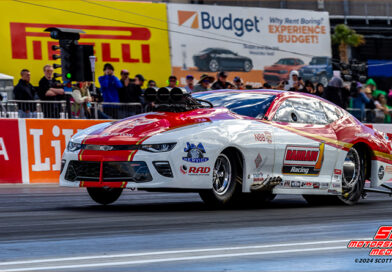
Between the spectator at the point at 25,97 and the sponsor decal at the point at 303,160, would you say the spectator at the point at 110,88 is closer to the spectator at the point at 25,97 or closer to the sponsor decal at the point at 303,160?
the spectator at the point at 25,97

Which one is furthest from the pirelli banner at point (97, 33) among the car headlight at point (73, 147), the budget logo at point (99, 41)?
the car headlight at point (73, 147)

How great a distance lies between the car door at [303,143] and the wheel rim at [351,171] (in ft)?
1.12

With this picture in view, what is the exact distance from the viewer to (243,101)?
1169 centimetres

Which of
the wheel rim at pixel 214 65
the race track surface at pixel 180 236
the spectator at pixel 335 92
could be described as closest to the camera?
the race track surface at pixel 180 236

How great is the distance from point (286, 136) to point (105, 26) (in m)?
15.0

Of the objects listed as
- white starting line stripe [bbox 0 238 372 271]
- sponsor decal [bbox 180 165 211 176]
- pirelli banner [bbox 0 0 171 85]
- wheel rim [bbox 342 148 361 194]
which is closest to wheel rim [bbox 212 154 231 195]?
sponsor decal [bbox 180 165 211 176]

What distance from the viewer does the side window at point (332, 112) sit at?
12469mm

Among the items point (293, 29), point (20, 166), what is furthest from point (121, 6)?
point (20, 166)

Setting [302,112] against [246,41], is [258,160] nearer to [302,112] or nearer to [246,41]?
[302,112]

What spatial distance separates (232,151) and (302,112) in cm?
157

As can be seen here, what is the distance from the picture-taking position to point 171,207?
11.3m

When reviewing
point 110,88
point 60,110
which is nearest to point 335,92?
point 110,88

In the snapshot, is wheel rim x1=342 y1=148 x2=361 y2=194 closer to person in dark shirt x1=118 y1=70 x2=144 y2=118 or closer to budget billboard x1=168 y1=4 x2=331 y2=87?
person in dark shirt x1=118 y1=70 x2=144 y2=118

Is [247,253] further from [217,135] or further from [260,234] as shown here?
[217,135]
